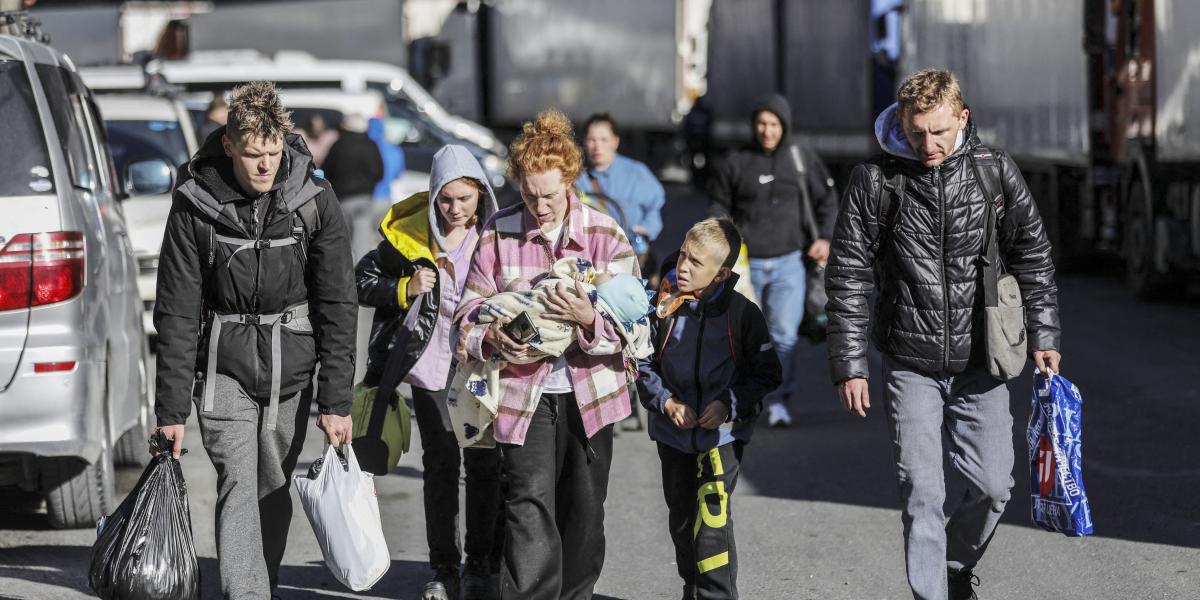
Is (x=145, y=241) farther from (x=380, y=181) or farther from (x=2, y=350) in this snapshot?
(x=2, y=350)

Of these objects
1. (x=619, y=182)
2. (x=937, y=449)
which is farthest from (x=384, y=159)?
(x=937, y=449)

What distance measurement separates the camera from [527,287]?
541cm

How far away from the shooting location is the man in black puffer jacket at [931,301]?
5391mm

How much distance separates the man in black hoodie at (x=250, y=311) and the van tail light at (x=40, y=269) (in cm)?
115

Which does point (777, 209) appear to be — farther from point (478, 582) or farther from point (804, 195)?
point (478, 582)

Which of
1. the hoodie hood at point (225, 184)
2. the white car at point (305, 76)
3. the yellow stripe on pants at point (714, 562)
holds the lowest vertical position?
the yellow stripe on pants at point (714, 562)

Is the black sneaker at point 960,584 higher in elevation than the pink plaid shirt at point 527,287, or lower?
lower

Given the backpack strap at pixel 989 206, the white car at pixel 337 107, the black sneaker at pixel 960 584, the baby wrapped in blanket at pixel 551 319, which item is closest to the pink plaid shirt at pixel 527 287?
the baby wrapped in blanket at pixel 551 319

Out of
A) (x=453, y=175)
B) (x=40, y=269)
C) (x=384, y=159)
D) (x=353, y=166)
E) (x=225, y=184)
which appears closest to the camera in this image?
(x=225, y=184)

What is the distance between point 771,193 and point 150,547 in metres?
5.12

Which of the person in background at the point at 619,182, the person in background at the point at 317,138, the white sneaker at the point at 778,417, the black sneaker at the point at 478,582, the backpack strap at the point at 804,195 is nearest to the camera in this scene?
the black sneaker at the point at 478,582

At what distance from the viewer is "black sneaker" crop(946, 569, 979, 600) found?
5.82 metres

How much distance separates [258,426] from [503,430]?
757 mm

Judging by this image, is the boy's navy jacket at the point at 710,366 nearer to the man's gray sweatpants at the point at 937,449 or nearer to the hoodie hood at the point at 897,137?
the man's gray sweatpants at the point at 937,449
